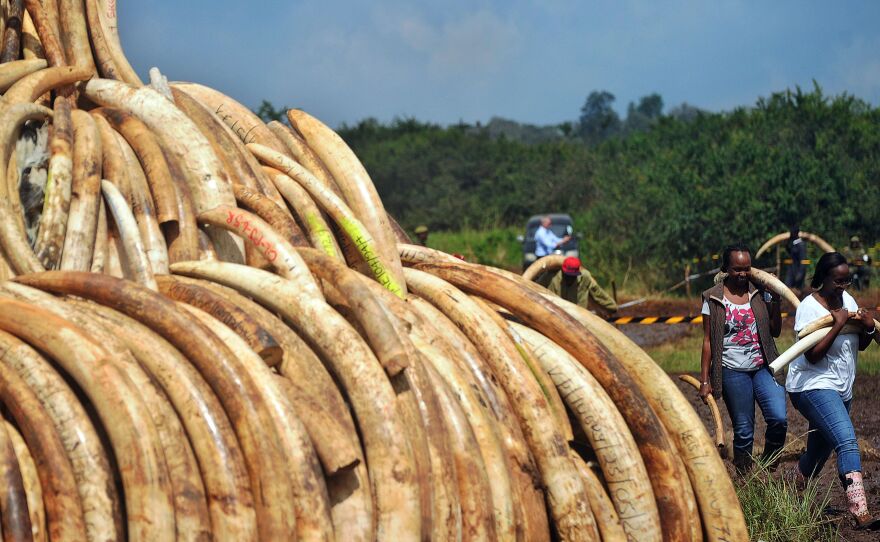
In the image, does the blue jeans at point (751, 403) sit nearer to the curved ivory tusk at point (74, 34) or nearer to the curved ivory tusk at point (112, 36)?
the curved ivory tusk at point (112, 36)

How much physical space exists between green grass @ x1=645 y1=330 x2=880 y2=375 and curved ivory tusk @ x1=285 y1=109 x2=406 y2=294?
20.6ft

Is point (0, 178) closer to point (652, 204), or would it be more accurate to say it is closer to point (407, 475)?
point (407, 475)

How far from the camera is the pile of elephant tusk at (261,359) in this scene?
3.99 metres

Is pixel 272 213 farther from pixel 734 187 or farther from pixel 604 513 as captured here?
pixel 734 187

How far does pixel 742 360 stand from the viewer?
7.04 m

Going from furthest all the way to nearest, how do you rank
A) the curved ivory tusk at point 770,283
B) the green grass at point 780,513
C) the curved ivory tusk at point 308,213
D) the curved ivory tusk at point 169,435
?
the curved ivory tusk at point 770,283 < the green grass at point 780,513 < the curved ivory tusk at point 308,213 < the curved ivory tusk at point 169,435

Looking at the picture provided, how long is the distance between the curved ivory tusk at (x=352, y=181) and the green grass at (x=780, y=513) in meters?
2.20

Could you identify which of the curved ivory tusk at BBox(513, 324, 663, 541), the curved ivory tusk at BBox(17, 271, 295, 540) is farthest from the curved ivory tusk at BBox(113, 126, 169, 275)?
the curved ivory tusk at BBox(513, 324, 663, 541)

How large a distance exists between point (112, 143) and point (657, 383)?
2691mm

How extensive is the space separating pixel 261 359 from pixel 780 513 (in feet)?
10.1

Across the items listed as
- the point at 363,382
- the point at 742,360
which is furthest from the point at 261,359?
the point at 742,360

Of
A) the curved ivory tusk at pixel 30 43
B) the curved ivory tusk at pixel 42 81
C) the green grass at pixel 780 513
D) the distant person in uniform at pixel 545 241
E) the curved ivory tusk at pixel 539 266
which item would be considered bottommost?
the green grass at pixel 780 513

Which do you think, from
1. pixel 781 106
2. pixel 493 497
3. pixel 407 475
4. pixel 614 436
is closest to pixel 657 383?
pixel 614 436

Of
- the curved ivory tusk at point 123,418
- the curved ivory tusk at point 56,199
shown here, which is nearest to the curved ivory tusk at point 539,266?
the curved ivory tusk at point 56,199
